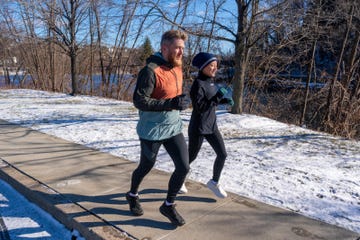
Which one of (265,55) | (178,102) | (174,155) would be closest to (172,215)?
(174,155)

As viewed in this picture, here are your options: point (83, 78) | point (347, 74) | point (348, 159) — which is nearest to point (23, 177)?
point (348, 159)

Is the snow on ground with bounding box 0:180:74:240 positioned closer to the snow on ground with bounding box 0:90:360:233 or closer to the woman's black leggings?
the woman's black leggings

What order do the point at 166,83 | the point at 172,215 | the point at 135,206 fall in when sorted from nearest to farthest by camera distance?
1. the point at 166,83
2. the point at 172,215
3. the point at 135,206

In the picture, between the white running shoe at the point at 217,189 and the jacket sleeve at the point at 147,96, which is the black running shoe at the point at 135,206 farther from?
the jacket sleeve at the point at 147,96

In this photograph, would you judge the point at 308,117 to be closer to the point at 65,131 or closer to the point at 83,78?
the point at 65,131

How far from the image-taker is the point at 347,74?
10.1m

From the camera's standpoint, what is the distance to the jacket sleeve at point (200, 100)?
300cm

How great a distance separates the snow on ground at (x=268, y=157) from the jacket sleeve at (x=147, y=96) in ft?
5.25

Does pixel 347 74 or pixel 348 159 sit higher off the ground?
pixel 347 74

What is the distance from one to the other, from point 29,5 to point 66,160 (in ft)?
35.3

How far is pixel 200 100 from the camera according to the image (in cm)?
300

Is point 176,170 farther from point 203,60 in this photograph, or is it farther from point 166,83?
point 203,60

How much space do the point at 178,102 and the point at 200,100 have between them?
63 cm

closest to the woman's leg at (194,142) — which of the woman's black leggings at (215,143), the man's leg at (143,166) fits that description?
the woman's black leggings at (215,143)
